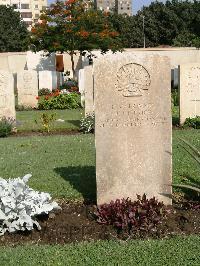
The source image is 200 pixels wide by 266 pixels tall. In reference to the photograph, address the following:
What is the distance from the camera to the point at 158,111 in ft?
20.0

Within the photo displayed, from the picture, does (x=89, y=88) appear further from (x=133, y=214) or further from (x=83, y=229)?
(x=133, y=214)

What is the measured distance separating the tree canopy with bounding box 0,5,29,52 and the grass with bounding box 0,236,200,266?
46170mm

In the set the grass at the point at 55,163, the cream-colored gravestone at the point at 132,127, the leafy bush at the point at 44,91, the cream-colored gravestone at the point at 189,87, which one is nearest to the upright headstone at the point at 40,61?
the leafy bush at the point at 44,91

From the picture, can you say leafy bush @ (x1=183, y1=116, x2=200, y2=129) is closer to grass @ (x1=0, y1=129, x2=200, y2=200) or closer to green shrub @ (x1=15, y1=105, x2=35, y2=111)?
grass @ (x1=0, y1=129, x2=200, y2=200)

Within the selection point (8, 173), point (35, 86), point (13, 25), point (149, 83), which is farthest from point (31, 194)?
point (13, 25)

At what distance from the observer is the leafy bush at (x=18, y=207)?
551 centimetres

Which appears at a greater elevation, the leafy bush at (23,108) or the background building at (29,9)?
the background building at (29,9)

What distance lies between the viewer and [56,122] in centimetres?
1493

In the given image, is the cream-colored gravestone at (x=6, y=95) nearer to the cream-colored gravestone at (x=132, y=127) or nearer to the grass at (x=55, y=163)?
the grass at (x=55, y=163)

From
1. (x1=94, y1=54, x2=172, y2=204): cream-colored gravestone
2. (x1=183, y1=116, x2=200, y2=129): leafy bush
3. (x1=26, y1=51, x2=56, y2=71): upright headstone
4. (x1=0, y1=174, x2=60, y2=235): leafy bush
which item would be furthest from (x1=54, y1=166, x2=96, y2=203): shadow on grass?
(x1=26, y1=51, x2=56, y2=71): upright headstone

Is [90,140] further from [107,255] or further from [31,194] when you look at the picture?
[107,255]

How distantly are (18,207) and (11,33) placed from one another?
160 ft

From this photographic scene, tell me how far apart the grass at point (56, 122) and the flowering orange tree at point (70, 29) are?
43.7ft

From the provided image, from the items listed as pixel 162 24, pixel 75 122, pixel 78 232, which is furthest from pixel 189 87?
pixel 162 24
